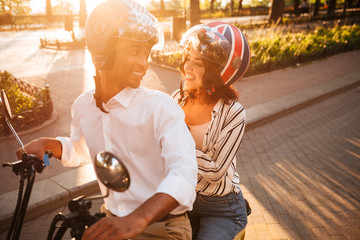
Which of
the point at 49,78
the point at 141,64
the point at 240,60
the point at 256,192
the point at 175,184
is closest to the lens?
the point at 175,184

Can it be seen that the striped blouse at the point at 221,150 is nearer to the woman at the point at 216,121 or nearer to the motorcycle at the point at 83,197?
the woman at the point at 216,121

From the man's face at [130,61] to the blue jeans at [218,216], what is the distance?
3.76 ft

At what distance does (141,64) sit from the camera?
149 centimetres

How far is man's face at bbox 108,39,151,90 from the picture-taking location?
1.46 metres

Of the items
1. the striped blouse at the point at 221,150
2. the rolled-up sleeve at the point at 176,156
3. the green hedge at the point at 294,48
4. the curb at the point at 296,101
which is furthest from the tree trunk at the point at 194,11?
the rolled-up sleeve at the point at 176,156

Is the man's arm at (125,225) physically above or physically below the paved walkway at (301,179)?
above

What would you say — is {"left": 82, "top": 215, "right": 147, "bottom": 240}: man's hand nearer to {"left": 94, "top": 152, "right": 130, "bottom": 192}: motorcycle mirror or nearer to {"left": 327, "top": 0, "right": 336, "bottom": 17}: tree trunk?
{"left": 94, "top": 152, "right": 130, "bottom": 192}: motorcycle mirror

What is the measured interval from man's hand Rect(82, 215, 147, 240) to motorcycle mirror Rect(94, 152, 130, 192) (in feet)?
0.53

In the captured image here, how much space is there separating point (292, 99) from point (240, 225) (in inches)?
276

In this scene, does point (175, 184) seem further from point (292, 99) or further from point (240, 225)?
point (292, 99)

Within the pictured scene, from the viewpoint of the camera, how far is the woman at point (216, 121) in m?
2.09

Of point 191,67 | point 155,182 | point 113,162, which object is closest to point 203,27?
point 191,67

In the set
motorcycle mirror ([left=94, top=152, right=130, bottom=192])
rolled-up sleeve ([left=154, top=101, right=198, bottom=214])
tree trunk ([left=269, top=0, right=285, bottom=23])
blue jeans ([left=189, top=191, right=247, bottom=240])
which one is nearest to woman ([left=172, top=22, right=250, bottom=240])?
blue jeans ([left=189, top=191, right=247, bottom=240])

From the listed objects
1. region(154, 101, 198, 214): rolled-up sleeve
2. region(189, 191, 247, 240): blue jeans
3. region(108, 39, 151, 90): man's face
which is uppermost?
region(108, 39, 151, 90): man's face
